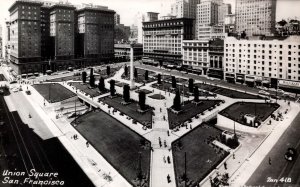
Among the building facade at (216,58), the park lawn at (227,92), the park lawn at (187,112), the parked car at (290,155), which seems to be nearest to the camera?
the parked car at (290,155)

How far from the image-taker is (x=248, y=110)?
75.7 meters

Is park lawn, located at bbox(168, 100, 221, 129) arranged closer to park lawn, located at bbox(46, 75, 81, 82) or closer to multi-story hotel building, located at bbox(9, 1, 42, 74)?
park lawn, located at bbox(46, 75, 81, 82)

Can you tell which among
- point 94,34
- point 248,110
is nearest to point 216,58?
point 248,110

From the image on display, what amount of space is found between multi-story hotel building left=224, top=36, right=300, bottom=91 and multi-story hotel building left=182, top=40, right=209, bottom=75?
50.4 feet

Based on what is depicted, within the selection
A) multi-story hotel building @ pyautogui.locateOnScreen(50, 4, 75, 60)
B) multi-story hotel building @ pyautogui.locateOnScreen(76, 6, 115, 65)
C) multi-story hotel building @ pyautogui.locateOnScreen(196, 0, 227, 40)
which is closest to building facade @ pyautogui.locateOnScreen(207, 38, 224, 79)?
multi-story hotel building @ pyautogui.locateOnScreen(196, 0, 227, 40)

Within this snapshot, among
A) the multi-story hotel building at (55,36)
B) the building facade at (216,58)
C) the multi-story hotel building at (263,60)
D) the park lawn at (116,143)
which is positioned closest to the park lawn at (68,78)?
the multi-story hotel building at (55,36)

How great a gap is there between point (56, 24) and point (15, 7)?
2319cm

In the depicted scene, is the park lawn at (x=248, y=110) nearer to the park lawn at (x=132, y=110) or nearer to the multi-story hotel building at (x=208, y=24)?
the park lawn at (x=132, y=110)

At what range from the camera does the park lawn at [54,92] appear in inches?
3643

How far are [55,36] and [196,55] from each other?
85923 mm

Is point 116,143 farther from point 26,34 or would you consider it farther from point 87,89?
point 26,34

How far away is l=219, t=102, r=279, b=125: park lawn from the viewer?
2766 inches

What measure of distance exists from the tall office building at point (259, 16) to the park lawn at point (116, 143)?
500 ft

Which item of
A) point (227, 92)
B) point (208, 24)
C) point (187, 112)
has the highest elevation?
point (208, 24)
